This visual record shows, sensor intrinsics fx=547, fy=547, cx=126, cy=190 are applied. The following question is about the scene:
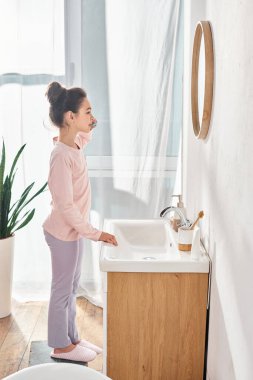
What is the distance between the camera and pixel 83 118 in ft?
8.43

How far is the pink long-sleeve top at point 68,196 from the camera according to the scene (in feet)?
8.04

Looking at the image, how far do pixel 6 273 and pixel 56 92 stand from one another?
1207mm

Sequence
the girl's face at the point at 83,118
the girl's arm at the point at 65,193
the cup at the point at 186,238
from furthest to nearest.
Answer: the girl's face at the point at 83,118 < the girl's arm at the point at 65,193 < the cup at the point at 186,238

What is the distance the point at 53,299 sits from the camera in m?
2.64

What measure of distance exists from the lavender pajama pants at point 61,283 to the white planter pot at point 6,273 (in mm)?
623

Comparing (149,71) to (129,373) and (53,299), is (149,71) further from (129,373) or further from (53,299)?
(129,373)

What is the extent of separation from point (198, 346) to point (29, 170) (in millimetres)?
1737

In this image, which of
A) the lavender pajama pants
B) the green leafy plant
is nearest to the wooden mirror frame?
the lavender pajama pants

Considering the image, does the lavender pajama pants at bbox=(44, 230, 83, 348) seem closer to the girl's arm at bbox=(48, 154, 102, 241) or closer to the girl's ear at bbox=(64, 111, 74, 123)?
the girl's arm at bbox=(48, 154, 102, 241)

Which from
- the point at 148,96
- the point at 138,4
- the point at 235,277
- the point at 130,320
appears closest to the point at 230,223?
the point at 235,277

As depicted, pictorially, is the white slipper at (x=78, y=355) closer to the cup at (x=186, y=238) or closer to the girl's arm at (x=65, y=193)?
the girl's arm at (x=65, y=193)

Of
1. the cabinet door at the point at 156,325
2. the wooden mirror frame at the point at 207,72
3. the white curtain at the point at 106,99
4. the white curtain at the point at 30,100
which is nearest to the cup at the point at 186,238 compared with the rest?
the cabinet door at the point at 156,325

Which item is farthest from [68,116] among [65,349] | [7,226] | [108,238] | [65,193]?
[65,349]

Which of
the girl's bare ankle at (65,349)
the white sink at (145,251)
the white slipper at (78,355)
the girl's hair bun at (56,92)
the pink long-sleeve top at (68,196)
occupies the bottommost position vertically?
the white slipper at (78,355)
